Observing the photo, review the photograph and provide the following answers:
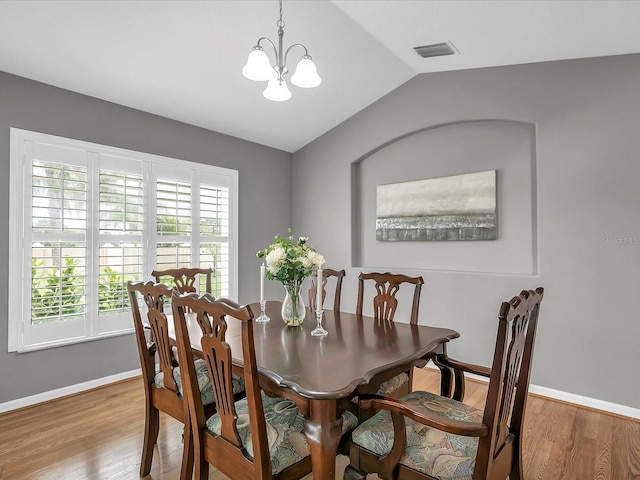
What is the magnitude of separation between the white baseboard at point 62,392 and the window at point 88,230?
393 mm

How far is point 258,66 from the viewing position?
213 cm

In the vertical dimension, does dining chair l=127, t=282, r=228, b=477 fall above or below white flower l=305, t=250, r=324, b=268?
below

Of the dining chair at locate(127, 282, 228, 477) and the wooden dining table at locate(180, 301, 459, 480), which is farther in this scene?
the dining chair at locate(127, 282, 228, 477)

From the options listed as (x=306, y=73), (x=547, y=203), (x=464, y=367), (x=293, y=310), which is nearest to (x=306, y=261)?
(x=293, y=310)

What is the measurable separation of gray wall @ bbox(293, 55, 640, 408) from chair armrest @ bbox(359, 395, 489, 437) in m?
2.35

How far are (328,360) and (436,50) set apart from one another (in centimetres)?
277

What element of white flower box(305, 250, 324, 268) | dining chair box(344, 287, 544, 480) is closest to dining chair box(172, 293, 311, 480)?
dining chair box(344, 287, 544, 480)

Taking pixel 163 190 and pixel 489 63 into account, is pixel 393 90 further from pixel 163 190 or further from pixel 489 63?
pixel 163 190

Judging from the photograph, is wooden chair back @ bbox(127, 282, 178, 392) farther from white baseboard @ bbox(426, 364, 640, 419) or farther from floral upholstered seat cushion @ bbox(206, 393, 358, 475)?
white baseboard @ bbox(426, 364, 640, 419)

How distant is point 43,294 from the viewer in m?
3.02

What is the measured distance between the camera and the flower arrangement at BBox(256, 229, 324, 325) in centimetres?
217

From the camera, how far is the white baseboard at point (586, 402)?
2854mm

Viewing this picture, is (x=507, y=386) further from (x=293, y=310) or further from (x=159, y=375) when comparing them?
(x=159, y=375)

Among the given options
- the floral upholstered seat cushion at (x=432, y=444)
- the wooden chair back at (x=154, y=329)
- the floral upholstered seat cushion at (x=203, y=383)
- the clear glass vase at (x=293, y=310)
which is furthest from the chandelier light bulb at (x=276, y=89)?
the floral upholstered seat cushion at (x=432, y=444)
